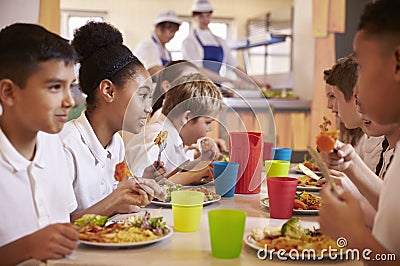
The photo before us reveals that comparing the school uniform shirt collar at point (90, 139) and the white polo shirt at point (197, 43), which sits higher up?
the white polo shirt at point (197, 43)

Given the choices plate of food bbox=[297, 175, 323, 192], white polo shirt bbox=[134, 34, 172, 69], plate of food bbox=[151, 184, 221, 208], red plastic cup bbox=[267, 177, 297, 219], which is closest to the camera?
red plastic cup bbox=[267, 177, 297, 219]

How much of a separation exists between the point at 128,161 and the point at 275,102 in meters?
2.84

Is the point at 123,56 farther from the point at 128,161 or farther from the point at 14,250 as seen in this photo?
the point at 14,250

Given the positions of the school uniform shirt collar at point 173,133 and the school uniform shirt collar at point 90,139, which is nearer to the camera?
the school uniform shirt collar at point 90,139

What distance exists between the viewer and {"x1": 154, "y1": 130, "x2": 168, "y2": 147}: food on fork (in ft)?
5.42

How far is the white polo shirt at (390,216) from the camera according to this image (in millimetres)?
963

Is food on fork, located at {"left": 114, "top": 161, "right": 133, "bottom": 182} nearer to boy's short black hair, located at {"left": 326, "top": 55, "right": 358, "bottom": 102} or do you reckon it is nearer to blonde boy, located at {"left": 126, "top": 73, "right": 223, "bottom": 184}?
blonde boy, located at {"left": 126, "top": 73, "right": 223, "bottom": 184}

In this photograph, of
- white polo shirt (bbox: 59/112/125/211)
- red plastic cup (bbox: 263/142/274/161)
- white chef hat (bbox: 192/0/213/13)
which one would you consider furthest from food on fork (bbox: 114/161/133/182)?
white chef hat (bbox: 192/0/213/13)

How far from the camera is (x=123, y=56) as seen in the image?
1700 mm

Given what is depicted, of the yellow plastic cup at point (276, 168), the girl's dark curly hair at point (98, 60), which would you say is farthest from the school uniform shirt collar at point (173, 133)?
the yellow plastic cup at point (276, 168)

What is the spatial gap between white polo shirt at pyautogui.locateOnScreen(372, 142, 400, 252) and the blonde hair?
925 millimetres

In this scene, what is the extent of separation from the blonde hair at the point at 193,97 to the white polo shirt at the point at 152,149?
6 centimetres

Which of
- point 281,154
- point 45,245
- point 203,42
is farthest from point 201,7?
point 45,245

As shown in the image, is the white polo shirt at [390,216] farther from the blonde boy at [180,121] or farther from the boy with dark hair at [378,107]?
the blonde boy at [180,121]
